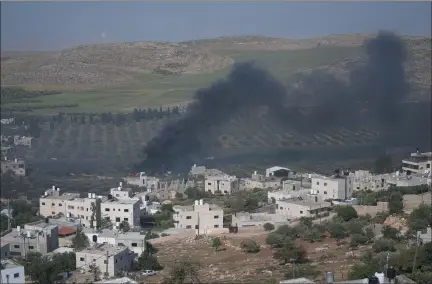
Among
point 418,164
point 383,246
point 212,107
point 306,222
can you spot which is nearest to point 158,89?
point 212,107

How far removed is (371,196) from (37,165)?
20.8 ft

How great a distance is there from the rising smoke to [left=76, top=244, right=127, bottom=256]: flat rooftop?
9.27 metres

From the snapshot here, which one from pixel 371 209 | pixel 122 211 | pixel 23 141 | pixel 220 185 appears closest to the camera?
pixel 371 209

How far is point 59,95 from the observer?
59.2 feet

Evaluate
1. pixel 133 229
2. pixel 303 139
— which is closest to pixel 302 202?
pixel 133 229

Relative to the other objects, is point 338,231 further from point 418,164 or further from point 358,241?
point 418,164

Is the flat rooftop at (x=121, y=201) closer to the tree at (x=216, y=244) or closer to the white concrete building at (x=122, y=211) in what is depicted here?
the white concrete building at (x=122, y=211)

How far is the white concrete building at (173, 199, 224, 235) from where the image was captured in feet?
35.6

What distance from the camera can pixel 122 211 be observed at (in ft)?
37.1

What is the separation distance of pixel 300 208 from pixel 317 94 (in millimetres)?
9633

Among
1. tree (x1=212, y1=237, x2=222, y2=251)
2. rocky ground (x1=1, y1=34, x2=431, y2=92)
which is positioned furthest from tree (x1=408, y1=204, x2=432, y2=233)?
rocky ground (x1=1, y1=34, x2=431, y2=92)

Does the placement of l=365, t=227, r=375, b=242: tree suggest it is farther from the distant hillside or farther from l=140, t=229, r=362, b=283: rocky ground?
the distant hillside

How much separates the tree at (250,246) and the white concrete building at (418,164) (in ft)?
19.6

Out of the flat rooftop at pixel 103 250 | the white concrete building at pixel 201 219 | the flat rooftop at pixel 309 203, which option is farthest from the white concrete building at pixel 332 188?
the flat rooftop at pixel 103 250
